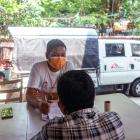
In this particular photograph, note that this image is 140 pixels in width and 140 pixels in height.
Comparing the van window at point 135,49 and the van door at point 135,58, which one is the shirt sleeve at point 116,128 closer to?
the van door at point 135,58

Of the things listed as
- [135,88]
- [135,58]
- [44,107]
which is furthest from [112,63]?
[44,107]

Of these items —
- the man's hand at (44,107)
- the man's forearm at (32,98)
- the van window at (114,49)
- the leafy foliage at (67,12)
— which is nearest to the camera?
the man's hand at (44,107)

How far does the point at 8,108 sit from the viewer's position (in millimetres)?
2480

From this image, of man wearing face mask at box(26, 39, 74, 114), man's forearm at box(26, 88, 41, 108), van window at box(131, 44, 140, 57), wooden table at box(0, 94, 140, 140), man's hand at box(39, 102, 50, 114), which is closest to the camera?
wooden table at box(0, 94, 140, 140)

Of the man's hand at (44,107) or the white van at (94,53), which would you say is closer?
the man's hand at (44,107)

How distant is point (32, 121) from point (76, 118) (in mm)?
940

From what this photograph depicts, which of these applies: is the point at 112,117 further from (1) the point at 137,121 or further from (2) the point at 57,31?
(2) the point at 57,31

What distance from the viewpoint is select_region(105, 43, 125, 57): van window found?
5699 millimetres

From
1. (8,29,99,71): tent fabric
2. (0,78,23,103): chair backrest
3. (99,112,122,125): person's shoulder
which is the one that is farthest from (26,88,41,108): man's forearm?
(8,29,99,71): tent fabric

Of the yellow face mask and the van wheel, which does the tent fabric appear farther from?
the yellow face mask

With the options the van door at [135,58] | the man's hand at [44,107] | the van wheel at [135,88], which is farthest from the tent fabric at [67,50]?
the man's hand at [44,107]

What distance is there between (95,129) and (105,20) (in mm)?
4683

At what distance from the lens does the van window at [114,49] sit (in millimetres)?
5699

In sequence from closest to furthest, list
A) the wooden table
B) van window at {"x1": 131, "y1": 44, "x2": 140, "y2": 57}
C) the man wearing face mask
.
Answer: the wooden table, the man wearing face mask, van window at {"x1": 131, "y1": 44, "x2": 140, "y2": 57}
